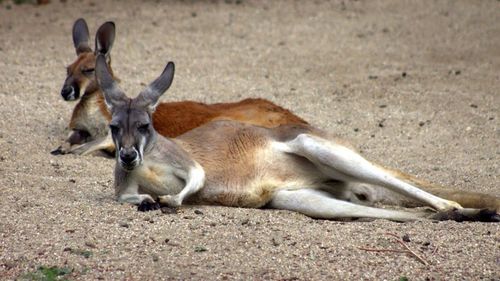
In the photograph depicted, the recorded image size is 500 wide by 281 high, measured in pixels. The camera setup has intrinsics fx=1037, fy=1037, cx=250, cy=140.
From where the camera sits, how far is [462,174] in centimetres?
857

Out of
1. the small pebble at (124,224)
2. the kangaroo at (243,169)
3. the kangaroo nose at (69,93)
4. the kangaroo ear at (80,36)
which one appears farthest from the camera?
the kangaroo ear at (80,36)

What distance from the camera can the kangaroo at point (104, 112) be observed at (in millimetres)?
9055

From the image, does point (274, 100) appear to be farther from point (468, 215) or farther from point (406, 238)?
point (406, 238)

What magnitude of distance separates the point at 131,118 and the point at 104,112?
278 centimetres

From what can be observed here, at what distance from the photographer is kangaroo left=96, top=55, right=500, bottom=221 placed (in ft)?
23.1

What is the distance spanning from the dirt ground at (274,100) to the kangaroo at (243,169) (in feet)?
0.70

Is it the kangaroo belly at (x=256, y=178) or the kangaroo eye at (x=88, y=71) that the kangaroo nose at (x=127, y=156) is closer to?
the kangaroo belly at (x=256, y=178)

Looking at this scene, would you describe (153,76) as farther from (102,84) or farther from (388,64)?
(102,84)

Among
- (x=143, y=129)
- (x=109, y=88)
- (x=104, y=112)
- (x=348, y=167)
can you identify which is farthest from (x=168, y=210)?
(x=104, y=112)

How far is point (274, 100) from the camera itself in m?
11.3

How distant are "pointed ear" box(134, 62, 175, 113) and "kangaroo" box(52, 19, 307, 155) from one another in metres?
1.56

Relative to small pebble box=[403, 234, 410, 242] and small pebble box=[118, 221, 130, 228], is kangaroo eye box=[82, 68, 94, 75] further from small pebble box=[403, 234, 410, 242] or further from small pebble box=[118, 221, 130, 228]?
small pebble box=[403, 234, 410, 242]

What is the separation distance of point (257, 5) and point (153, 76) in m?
3.76

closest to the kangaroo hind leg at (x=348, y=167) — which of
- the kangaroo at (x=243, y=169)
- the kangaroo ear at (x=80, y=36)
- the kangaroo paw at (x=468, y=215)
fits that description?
the kangaroo at (x=243, y=169)
